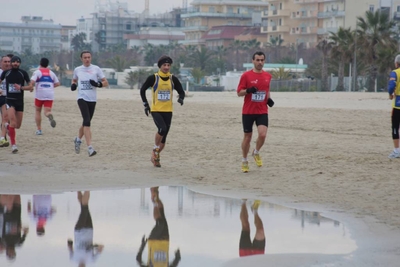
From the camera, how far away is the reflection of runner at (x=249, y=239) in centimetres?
730

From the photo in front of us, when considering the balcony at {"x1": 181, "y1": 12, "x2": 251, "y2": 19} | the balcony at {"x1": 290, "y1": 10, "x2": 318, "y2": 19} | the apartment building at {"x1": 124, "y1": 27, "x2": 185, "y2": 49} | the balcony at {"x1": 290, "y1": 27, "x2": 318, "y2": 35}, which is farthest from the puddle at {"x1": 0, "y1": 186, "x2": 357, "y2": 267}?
the apartment building at {"x1": 124, "y1": 27, "x2": 185, "y2": 49}

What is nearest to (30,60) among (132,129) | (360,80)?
(360,80)

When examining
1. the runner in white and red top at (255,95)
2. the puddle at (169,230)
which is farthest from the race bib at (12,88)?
the puddle at (169,230)

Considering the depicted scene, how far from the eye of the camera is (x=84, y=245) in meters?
7.48

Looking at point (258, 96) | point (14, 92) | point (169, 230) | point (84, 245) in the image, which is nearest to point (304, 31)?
point (14, 92)

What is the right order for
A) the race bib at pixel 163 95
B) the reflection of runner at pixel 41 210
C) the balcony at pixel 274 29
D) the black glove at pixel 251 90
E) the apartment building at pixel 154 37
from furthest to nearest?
the apartment building at pixel 154 37 → the balcony at pixel 274 29 → the race bib at pixel 163 95 → the black glove at pixel 251 90 → the reflection of runner at pixel 41 210

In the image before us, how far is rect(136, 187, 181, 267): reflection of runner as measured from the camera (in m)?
6.88

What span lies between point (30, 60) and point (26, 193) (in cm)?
13512

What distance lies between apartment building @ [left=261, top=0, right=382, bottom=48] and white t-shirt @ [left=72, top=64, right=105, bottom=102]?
370 feet

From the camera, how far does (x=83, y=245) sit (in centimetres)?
748

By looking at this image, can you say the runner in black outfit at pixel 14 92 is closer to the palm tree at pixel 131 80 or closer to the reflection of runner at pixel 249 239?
the reflection of runner at pixel 249 239

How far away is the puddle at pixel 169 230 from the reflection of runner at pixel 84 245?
0.01 m

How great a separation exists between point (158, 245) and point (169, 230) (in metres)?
0.71

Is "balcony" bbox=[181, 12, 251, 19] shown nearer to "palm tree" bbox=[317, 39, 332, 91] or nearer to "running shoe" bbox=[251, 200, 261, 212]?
"palm tree" bbox=[317, 39, 332, 91]
